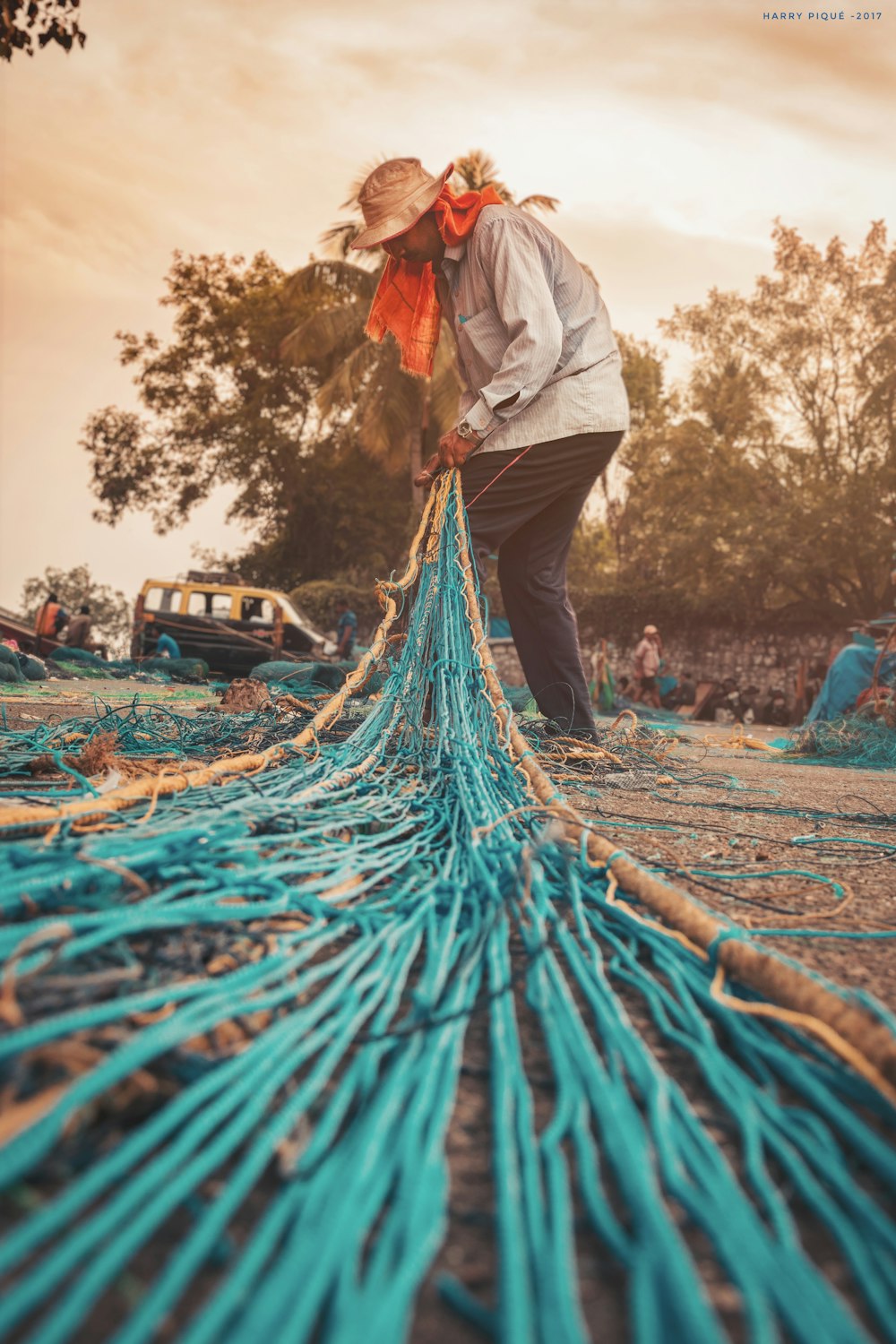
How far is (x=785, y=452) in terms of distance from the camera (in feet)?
76.5

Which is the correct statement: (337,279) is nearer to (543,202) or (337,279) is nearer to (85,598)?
(543,202)

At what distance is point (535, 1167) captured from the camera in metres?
0.68

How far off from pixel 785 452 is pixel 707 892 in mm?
23987

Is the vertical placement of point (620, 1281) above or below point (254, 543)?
below

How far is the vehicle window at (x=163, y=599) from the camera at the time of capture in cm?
1694

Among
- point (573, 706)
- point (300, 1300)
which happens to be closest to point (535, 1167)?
point (300, 1300)

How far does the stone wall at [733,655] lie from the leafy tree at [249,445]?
6.17 meters

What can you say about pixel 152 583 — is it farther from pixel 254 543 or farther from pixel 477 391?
pixel 477 391

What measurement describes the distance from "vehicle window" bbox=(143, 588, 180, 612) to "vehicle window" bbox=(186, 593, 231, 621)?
0.28 meters

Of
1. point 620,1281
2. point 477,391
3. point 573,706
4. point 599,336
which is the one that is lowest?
point 620,1281

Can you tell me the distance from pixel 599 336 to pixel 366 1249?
3.38 metres

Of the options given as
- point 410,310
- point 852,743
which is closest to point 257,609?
point 852,743

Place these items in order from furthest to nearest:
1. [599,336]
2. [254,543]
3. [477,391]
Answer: [254,543], [599,336], [477,391]

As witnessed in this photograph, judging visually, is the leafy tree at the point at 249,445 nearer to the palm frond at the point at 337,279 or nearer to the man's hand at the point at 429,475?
the palm frond at the point at 337,279
